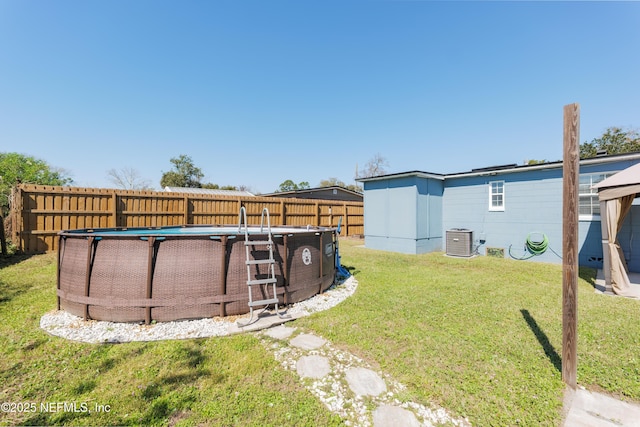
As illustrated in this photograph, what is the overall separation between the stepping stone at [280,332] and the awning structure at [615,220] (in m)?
6.54

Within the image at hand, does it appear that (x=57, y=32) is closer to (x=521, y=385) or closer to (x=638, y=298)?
(x=521, y=385)

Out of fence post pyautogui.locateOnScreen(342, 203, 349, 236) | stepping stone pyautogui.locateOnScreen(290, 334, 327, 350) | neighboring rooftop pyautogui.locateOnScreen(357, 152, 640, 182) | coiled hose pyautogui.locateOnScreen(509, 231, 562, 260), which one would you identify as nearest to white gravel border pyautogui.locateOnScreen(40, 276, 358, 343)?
stepping stone pyautogui.locateOnScreen(290, 334, 327, 350)

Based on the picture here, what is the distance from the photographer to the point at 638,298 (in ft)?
15.6

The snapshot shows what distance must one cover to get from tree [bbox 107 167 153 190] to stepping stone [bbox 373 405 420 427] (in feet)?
130

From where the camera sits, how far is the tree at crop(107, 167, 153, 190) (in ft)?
110

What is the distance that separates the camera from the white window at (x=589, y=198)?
740 cm

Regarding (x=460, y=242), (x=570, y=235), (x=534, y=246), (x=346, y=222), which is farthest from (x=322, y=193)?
(x=570, y=235)

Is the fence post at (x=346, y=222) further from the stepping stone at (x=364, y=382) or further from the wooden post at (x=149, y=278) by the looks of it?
the stepping stone at (x=364, y=382)

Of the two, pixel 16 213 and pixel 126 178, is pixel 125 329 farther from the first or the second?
pixel 126 178

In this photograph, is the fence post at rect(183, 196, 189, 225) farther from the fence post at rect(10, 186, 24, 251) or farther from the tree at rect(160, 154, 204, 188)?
the tree at rect(160, 154, 204, 188)

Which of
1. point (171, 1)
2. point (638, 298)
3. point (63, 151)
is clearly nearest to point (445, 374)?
point (638, 298)

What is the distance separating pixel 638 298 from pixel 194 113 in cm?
1958

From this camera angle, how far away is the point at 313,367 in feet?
8.45

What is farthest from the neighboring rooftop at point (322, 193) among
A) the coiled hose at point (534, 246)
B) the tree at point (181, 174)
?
the tree at point (181, 174)
